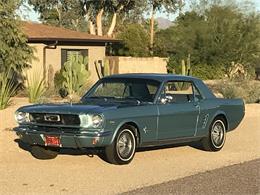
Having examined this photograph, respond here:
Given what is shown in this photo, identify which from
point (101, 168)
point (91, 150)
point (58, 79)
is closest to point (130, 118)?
point (91, 150)

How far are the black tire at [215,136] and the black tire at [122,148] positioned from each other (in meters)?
2.17

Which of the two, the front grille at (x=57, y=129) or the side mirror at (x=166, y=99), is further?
the side mirror at (x=166, y=99)

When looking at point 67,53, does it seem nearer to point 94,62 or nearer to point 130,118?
point 94,62

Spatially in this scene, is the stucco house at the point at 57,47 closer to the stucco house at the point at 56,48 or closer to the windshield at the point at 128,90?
the stucco house at the point at 56,48

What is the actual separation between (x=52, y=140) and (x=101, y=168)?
2.95 ft

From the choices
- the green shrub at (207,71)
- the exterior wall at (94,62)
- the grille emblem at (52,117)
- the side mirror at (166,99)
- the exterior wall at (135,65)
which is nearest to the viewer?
the grille emblem at (52,117)

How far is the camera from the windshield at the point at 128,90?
11.2 m

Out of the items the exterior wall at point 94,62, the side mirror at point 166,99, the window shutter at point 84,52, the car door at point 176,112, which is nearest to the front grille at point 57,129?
the car door at point 176,112

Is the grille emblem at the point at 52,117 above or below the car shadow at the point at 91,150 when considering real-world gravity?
above

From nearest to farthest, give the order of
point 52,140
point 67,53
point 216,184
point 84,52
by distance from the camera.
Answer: point 216,184, point 52,140, point 67,53, point 84,52

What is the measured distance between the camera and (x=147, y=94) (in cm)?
1128

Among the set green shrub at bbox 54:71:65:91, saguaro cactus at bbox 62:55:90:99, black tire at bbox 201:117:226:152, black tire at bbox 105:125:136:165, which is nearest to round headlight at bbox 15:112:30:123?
black tire at bbox 105:125:136:165

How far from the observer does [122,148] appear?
10.3 metres

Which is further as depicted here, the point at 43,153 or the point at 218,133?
the point at 218,133
